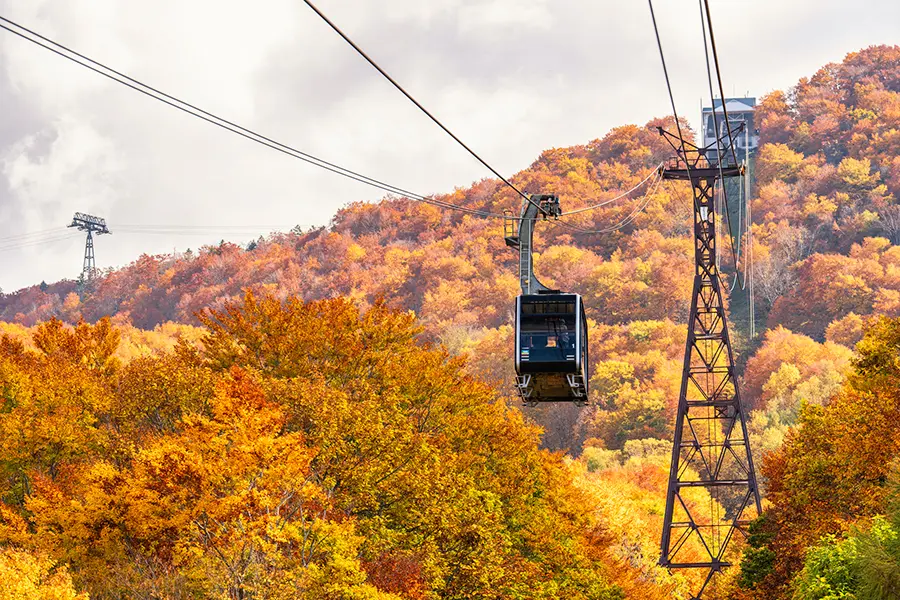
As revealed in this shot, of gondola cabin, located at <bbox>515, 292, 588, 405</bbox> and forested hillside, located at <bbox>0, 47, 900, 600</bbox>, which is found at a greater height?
gondola cabin, located at <bbox>515, 292, 588, 405</bbox>

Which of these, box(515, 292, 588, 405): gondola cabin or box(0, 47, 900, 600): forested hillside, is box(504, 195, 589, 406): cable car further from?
box(0, 47, 900, 600): forested hillside

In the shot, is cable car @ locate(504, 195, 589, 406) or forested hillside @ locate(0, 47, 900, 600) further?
forested hillside @ locate(0, 47, 900, 600)

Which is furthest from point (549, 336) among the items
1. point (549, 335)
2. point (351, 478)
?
point (351, 478)

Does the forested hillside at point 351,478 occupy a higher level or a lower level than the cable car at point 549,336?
lower

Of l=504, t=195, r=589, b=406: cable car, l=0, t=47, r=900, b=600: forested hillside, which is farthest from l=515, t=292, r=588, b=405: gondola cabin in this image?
l=0, t=47, r=900, b=600: forested hillside

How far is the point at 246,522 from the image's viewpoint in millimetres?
32031

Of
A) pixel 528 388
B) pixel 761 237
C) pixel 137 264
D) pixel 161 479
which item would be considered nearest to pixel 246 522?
pixel 161 479

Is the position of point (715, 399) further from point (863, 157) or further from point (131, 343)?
point (863, 157)

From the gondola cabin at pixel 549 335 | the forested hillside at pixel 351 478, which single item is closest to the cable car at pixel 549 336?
the gondola cabin at pixel 549 335

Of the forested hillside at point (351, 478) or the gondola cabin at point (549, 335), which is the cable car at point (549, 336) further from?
the forested hillside at point (351, 478)

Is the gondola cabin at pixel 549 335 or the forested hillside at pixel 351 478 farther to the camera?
the forested hillside at pixel 351 478

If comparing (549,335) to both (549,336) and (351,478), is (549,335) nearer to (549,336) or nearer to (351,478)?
(549,336)

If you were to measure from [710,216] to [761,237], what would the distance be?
370 ft

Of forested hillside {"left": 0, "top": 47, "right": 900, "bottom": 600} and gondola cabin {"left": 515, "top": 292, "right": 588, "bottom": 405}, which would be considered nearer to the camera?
gondola cabin {"left": 515, "top": 292, "right": 588, "bottom": 405}
